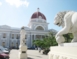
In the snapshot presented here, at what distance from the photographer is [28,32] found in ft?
142

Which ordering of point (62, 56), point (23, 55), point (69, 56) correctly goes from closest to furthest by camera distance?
point (69, 56) < point (62, 56) < point (23, 55)

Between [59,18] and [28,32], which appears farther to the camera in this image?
[28,32]

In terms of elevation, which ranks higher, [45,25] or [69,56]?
[45,25]

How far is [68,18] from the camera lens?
338 centimetres

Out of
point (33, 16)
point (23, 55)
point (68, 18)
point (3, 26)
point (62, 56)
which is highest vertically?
point (33, 16)

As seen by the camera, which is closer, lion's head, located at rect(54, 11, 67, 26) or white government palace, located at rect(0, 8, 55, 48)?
lion's head, located at rect(54, 11, 67, 26)

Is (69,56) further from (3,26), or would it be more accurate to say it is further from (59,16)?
(3,26)

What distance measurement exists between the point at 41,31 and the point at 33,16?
6175 millimetres

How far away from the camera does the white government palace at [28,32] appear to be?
4097 cm

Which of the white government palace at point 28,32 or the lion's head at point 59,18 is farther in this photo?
the white government palace at point 28,32

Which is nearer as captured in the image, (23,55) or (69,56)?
(69,56)

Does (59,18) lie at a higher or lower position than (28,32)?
lower

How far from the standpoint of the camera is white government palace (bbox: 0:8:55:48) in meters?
41.0

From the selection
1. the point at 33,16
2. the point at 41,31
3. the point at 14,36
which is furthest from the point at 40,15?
the point at 14,36
